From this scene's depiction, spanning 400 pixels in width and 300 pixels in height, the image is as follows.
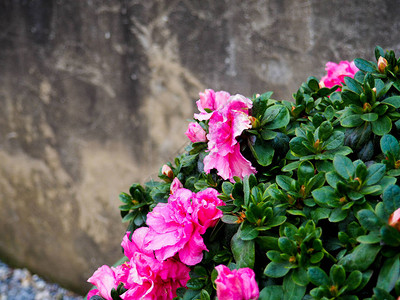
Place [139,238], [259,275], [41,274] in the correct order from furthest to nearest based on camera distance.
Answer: [41,274]
[139,238]
[259,275]

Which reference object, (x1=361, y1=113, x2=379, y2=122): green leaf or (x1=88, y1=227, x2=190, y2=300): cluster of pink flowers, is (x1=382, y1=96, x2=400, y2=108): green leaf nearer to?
(x1=361, y1=113, x2=379, y2=122): green leaf

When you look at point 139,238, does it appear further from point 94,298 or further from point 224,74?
point 224,74

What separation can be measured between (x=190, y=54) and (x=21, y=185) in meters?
1.74

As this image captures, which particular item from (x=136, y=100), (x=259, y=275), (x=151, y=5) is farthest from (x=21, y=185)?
(x=259, y=275)

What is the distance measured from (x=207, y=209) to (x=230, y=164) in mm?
113

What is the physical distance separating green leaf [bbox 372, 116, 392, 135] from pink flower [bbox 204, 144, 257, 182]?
0.79ft

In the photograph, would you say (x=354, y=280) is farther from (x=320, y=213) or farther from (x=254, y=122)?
(x=254, y=122)

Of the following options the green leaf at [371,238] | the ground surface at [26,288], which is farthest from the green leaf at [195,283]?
the ground surface at [26,288]

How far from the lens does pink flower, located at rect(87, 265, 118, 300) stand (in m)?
0.93

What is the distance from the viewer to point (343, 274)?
→ 68 centimetres

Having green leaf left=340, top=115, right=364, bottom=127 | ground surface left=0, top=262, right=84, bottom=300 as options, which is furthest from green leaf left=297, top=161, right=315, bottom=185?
ground surface left=0, top=262, right=84, bottom=300

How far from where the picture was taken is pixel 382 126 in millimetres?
820

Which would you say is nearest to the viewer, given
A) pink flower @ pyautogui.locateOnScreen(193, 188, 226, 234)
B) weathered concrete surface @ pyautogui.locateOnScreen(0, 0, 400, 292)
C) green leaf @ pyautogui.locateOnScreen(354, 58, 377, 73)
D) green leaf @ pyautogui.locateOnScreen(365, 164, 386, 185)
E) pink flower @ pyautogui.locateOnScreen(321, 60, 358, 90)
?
green leaf @ pyautogui.locateOnScreen(365, 164, 386, 185)

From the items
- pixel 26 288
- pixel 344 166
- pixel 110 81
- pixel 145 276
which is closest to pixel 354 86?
pixel 344 166
